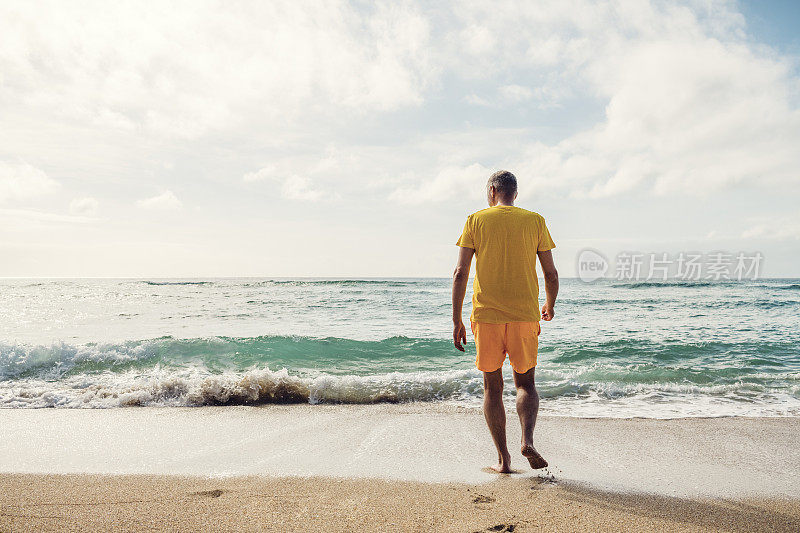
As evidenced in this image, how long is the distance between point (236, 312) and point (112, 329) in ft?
14.4

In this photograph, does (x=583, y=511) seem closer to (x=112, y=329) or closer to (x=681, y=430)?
(x=681, y=430)

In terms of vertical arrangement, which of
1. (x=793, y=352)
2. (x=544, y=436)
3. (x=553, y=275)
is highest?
(x=553, y=275)

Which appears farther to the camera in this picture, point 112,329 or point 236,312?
point 236,312

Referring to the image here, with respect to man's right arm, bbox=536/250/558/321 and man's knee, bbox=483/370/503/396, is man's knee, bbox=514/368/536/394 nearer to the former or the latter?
man's knee, bbox=483/370/503/396

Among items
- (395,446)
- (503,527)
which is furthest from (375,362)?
(503,527)

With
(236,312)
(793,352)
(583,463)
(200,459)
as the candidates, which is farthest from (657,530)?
(236,312)

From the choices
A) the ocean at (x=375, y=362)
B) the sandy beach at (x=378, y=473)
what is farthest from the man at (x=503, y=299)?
the ocean at (x=375, y=362)

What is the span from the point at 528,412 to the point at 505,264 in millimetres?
959

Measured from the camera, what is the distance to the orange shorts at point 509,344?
292 centimetres

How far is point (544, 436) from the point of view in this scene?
159 inches

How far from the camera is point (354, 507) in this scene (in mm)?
2441

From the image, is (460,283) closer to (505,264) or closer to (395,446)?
(505,264)

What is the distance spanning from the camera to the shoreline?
2225 mm

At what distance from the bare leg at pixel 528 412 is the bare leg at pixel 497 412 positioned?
12cm
